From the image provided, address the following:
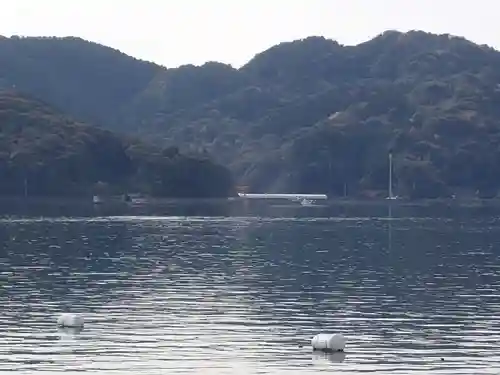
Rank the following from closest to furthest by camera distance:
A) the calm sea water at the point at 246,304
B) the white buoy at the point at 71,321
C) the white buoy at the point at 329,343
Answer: the calm sea water at the point at 246,304
the white buoy at the point at 329,343
the white buoy at the point at 71,321

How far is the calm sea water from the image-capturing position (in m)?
52.8

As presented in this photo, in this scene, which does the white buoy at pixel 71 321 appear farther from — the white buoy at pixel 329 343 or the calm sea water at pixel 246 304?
the white buoy at pixel 329 343

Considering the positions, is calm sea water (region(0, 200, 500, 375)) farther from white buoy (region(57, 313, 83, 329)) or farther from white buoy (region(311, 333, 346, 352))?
white buoy (region(311, 333, 346, 352))

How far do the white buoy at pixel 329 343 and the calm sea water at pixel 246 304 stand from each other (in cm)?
82

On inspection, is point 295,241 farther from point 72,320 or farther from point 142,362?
point 142,362

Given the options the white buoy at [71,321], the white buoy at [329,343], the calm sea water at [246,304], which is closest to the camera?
the calm sea water at [246,304]

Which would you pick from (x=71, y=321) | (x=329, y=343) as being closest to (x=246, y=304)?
(x=71, y=321)

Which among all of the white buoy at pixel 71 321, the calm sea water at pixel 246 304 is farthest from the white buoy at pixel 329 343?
the white buoy at pixel 71 321

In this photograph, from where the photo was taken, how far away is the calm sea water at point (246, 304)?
5284 centimetres

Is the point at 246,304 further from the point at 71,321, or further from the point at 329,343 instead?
the point at 329,343

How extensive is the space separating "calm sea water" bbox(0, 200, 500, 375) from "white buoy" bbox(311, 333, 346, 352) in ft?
2.70

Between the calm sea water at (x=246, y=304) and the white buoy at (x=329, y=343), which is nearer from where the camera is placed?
the calm sea water at (x=246, y=304)

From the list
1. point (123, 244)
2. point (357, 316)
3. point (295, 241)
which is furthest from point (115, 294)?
point (295, 241)

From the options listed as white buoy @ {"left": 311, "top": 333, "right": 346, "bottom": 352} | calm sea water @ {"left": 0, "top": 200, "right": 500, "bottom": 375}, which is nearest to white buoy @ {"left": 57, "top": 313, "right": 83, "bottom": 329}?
calm sea water @ {"left": 0, "top": 200, "right": 500, "bottom": 375}
